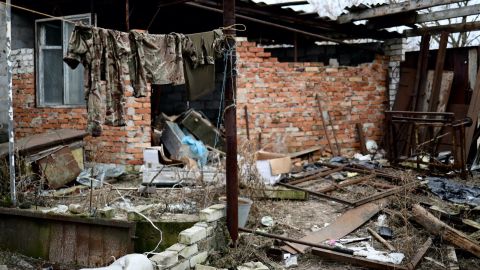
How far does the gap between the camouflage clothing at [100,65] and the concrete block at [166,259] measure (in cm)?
129

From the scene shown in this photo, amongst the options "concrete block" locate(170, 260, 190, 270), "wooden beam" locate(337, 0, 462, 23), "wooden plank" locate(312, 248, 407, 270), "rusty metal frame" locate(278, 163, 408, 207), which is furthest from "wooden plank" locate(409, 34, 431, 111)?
"concrete block" locate(170, 260, 190, 270)

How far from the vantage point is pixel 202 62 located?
4402 millimetres

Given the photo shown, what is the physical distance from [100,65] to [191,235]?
68.7 inches

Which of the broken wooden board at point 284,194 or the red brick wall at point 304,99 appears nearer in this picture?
the broken wooden board at point 284,194

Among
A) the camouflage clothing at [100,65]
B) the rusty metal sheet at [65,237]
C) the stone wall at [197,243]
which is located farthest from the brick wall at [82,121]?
the stone wall at [197,243]

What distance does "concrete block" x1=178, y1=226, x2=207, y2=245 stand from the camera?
3.90 meters

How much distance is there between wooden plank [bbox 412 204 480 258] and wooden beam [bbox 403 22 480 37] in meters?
5.94

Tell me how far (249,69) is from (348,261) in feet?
17.4

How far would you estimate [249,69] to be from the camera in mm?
8805

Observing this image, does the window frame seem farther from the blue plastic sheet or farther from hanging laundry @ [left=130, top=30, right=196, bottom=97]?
hanging laundry @ [left=130, top=30, right=196, bottom=97]

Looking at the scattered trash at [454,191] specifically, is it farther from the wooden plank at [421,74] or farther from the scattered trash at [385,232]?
the wooden plank at [421,74]

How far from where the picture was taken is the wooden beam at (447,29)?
30.8ft

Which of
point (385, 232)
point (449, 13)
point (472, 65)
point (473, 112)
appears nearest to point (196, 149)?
point (385, 232)

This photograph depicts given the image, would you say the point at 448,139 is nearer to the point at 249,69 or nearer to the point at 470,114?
the point at 470,114
